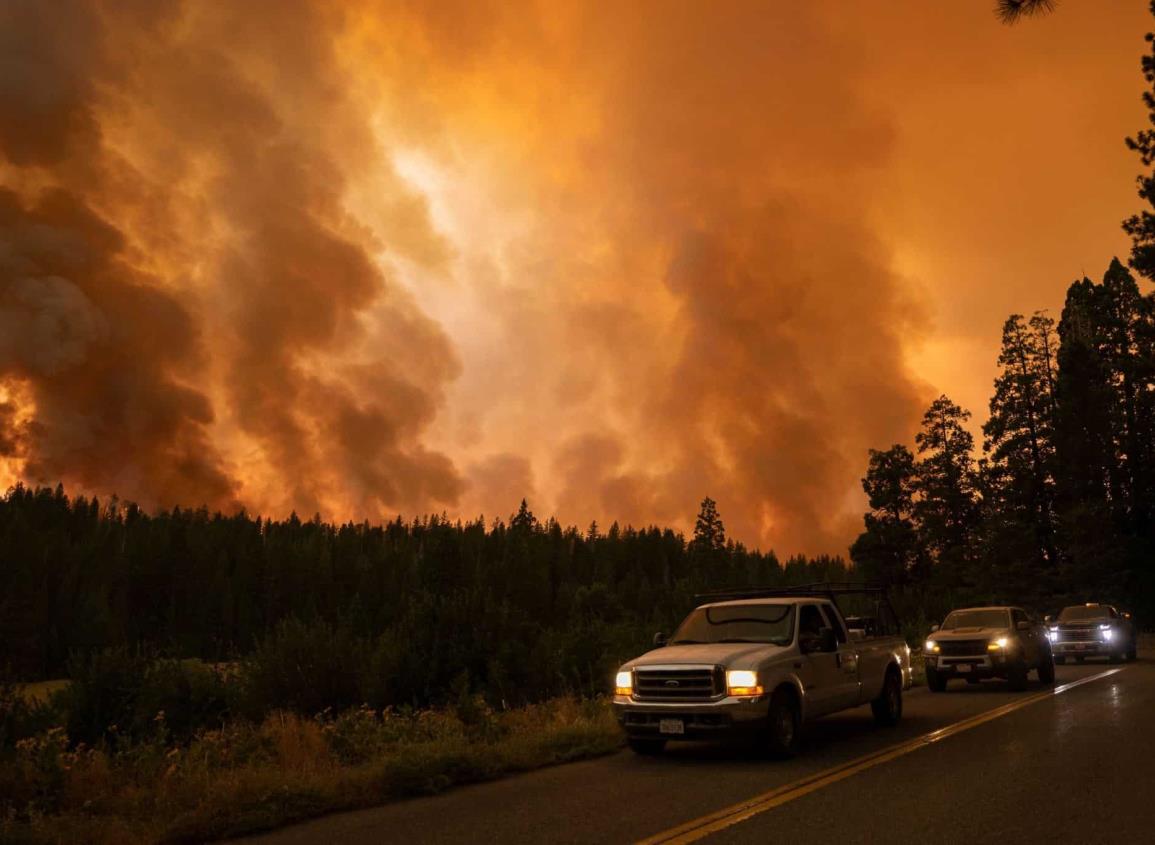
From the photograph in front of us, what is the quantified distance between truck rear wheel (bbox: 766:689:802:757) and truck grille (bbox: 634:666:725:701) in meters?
0.76

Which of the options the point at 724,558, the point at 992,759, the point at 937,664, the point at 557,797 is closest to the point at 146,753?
the point at 557,797

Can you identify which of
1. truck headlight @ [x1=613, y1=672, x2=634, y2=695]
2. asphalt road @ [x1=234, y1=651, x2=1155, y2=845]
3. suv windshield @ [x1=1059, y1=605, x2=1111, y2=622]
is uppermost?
suv windshield @ [x1=1059, y1=605, x2=1111, y2=622]

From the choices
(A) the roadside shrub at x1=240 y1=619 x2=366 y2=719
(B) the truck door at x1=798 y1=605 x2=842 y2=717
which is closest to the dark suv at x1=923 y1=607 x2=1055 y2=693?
(B) the truck door at x1=798 y1=605 x2=842 y2=717

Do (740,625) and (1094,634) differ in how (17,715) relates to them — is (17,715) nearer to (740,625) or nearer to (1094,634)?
(740,625)

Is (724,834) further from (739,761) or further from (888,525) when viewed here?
(888,525)

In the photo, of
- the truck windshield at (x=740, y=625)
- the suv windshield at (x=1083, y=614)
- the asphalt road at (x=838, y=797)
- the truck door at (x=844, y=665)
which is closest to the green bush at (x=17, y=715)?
the asphalt road at (x=838, y=797)

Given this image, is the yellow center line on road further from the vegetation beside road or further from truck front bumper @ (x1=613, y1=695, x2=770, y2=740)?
the vegetation beside road

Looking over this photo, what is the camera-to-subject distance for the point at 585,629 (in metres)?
28.2

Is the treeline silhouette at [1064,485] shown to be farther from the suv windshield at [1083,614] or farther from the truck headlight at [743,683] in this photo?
the truck headlight at [743,683]

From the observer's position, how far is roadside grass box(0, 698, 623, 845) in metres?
8.05

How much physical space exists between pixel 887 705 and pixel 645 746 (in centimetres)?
465

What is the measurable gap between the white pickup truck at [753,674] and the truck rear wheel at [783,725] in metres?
0.01

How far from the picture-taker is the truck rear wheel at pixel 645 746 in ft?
38.9

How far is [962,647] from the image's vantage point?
20.1 meters
